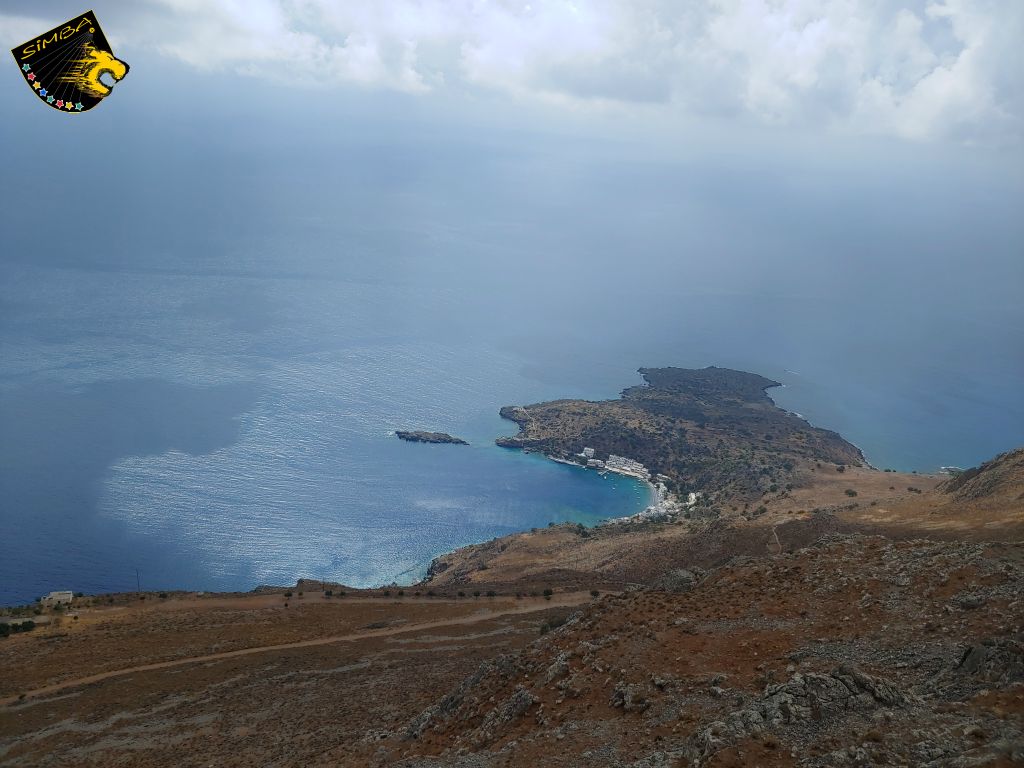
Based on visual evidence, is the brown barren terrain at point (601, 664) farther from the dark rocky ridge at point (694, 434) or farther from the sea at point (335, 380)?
the dark rocky ridge at point (694, 434)

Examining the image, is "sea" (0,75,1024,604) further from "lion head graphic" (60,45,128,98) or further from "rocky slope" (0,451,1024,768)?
"lion head graphic" (60,45,128,98)

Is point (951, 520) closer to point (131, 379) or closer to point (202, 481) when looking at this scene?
point (202, 481)

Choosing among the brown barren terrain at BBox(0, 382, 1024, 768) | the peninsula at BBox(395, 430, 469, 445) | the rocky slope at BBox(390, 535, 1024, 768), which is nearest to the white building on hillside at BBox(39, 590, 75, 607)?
the brown barren terrain at BBox(0, 382, 1024, 768)

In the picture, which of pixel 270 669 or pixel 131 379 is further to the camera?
pixel 131 379

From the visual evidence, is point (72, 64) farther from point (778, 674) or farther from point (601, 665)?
point (778, 674)


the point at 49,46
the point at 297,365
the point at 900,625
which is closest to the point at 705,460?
the point at 297,365

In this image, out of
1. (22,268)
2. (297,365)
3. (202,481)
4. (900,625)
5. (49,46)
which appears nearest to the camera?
(900,625)

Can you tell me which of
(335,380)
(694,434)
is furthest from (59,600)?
(335,380)

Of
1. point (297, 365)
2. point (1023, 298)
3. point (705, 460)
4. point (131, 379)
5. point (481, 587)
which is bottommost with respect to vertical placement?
point (481, 587)
